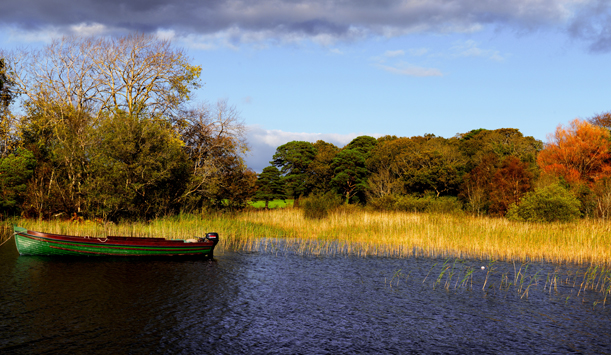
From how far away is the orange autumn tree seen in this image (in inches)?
2222

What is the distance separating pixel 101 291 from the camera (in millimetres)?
16375

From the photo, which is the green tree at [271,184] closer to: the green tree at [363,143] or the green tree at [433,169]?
the green tree at [363,143]

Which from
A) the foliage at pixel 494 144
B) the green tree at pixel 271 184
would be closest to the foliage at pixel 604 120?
the foliage at pixel 494 144

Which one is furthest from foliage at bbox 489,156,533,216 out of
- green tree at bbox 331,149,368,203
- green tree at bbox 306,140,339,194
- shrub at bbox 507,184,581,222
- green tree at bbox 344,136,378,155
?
green tree at bbox 344,136,378,155

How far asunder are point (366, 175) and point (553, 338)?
61467 mm

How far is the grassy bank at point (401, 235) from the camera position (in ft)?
80.7

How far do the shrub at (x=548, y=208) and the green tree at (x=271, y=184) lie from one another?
43.2 m

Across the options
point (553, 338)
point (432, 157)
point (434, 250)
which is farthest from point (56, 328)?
point (432, 157)

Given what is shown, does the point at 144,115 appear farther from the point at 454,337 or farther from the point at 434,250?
the point at 454,337

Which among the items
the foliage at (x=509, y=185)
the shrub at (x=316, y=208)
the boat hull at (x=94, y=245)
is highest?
the foliage at (x=509, y=185)

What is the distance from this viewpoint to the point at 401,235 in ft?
96.7

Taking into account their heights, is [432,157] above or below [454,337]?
above

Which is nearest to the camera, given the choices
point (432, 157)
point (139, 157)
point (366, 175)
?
point (139, 157)

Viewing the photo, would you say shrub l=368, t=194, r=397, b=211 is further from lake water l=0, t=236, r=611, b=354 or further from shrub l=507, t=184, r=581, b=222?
lake water l=0, t=236, r=611, b=354
